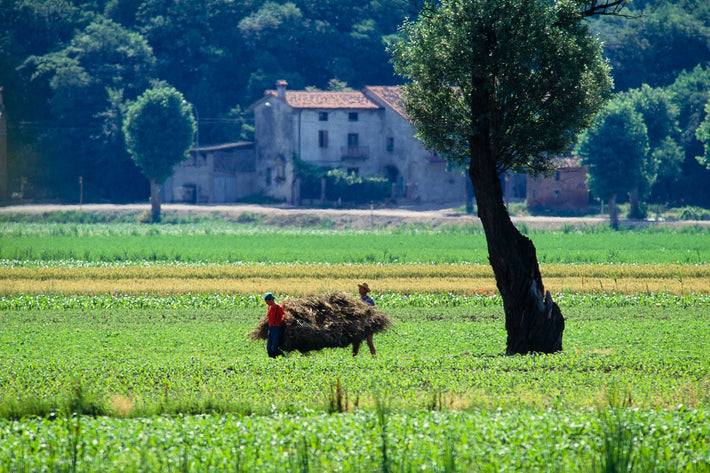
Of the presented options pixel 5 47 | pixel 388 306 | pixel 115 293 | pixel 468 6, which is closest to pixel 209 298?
pixel 115 293

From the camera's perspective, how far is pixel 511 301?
24219mm

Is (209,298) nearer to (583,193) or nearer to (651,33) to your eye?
(583,193)

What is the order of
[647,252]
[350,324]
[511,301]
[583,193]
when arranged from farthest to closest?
1. [583,193]
2. [647,252]
3. [511,301]
4. [350,324]

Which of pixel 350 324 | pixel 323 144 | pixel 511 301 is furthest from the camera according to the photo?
pixel 323 144

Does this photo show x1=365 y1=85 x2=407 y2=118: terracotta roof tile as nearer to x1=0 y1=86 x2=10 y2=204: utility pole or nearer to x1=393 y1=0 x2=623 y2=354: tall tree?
x1=0 y1=86 x2=10 y2=204: utility pole

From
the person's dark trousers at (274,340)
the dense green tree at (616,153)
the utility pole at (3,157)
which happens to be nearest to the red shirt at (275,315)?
the person's dark trousers at (274,340)

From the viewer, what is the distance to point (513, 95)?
2456 centimetres

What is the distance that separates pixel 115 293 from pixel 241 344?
14694 mm

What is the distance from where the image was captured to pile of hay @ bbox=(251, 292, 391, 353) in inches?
862

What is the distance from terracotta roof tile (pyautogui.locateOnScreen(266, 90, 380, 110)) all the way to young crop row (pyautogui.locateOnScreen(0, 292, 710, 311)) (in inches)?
2347

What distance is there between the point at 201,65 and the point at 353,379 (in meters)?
94.4

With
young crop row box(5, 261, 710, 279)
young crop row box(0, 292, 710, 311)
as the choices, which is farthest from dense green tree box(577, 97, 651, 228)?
young crop row box(0, 292, 710, 311)

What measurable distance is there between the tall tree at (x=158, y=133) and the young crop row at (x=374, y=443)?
254ft

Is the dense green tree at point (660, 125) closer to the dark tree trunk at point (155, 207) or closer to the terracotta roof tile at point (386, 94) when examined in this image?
the terracotta roof tile at point (386, 94)
